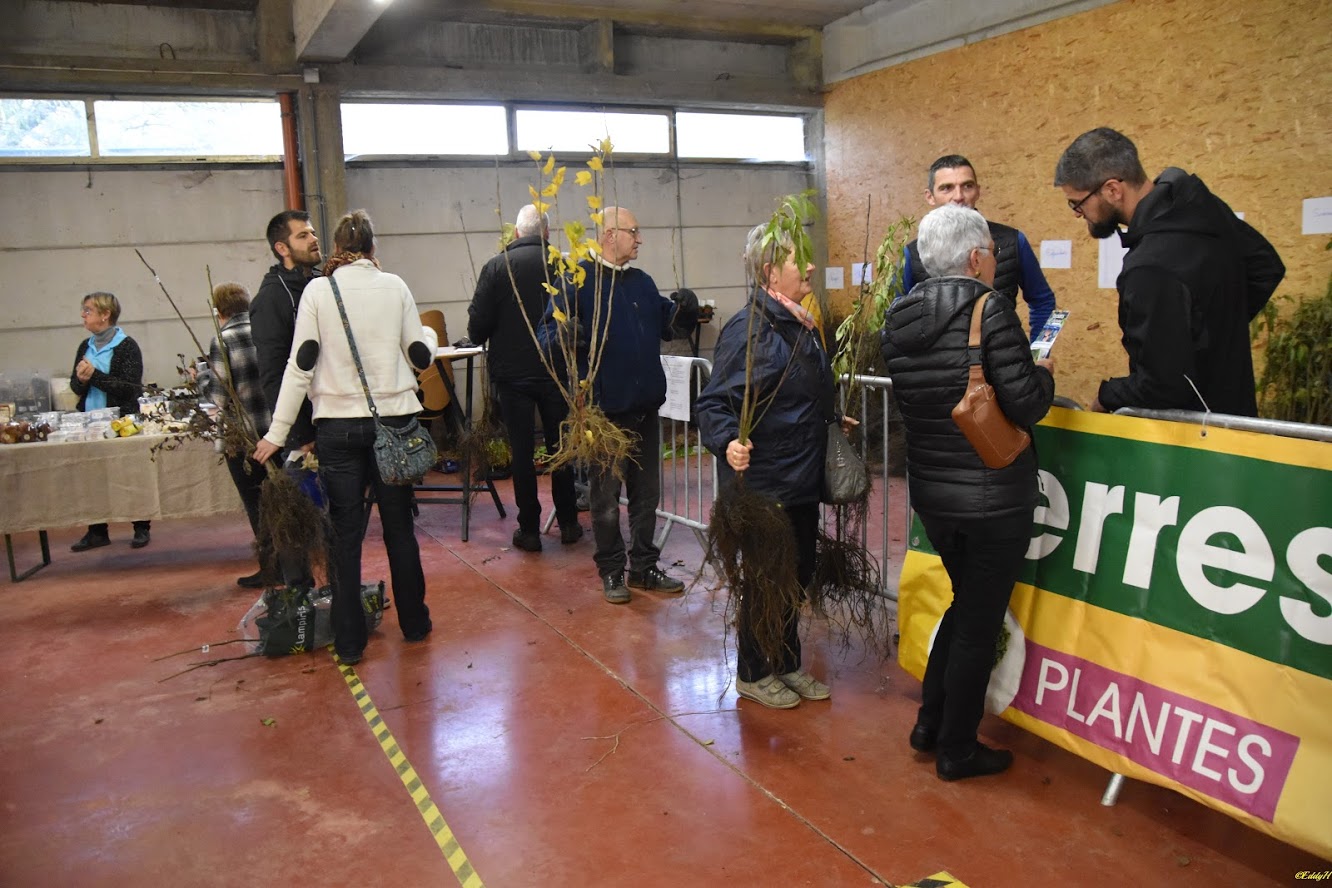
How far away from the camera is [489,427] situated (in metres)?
6.59

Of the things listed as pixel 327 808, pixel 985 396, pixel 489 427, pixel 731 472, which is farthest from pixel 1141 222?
pixel 489 427

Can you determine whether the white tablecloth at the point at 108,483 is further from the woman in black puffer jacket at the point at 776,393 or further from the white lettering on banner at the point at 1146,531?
the white lettering on banner at the point at 1146,531

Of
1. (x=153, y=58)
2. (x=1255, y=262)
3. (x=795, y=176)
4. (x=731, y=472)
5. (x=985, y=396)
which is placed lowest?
(x=731, y=472)

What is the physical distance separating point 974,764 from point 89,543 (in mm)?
5384

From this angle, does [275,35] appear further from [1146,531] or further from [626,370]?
[1146,531]

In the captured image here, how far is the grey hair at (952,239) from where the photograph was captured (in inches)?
99.0

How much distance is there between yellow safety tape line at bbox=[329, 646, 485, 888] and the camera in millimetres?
2512

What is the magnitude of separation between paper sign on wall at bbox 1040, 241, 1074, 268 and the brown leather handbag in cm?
546

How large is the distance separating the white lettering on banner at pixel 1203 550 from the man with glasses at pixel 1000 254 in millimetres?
1061

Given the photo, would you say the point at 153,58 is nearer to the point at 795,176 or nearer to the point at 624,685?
the point at 795,176

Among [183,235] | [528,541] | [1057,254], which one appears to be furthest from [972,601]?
[183,235]

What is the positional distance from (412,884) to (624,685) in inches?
49.8

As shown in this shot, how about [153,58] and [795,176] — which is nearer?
[153,58]

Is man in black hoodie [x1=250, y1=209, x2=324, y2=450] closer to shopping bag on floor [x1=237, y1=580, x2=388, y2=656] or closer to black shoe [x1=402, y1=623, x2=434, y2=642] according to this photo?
shopping bag on floor [x1=237, y1=580, x2=388, y2=656]
